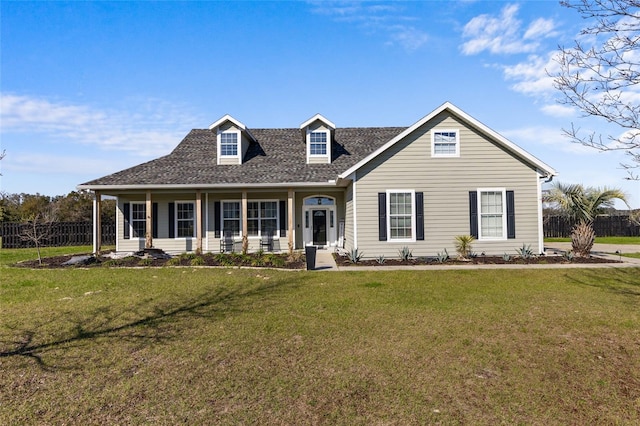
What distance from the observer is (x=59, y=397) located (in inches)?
143

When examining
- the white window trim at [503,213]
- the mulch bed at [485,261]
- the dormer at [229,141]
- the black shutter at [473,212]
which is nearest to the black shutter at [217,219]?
the dormer at [229,141]

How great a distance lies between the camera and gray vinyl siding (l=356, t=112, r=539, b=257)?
1390 centimetres

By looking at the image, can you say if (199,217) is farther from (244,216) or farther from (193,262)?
(193,262)

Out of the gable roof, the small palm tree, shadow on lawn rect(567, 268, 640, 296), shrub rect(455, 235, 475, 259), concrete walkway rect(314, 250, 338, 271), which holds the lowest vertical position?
shadow on lawn rect(567, 268, 640, 296)

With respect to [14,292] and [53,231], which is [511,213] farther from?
[53,231]

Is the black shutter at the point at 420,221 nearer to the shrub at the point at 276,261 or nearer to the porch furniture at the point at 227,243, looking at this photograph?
the shrub at the point at 276,261

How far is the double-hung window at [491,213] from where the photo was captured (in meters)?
14.0

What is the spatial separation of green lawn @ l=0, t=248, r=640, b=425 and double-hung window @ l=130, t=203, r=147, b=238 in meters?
8.40

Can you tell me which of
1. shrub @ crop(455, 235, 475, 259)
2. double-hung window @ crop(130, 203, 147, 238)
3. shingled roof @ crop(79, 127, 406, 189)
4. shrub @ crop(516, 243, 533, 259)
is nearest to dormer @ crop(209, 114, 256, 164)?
shingled roof @ crop(79, 127, 406, 189)

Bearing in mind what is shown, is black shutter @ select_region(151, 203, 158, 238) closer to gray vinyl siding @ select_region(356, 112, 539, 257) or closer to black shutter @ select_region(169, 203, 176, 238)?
black shutter @ select_region(169, 203, 176, 238)

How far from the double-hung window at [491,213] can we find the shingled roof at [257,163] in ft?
16.2

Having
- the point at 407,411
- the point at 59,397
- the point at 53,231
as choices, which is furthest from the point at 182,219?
the point at 407,411

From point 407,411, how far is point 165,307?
529cm

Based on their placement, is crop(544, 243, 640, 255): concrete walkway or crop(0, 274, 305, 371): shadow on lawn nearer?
crop(0, 274, 305, 371): shadow on lawn
